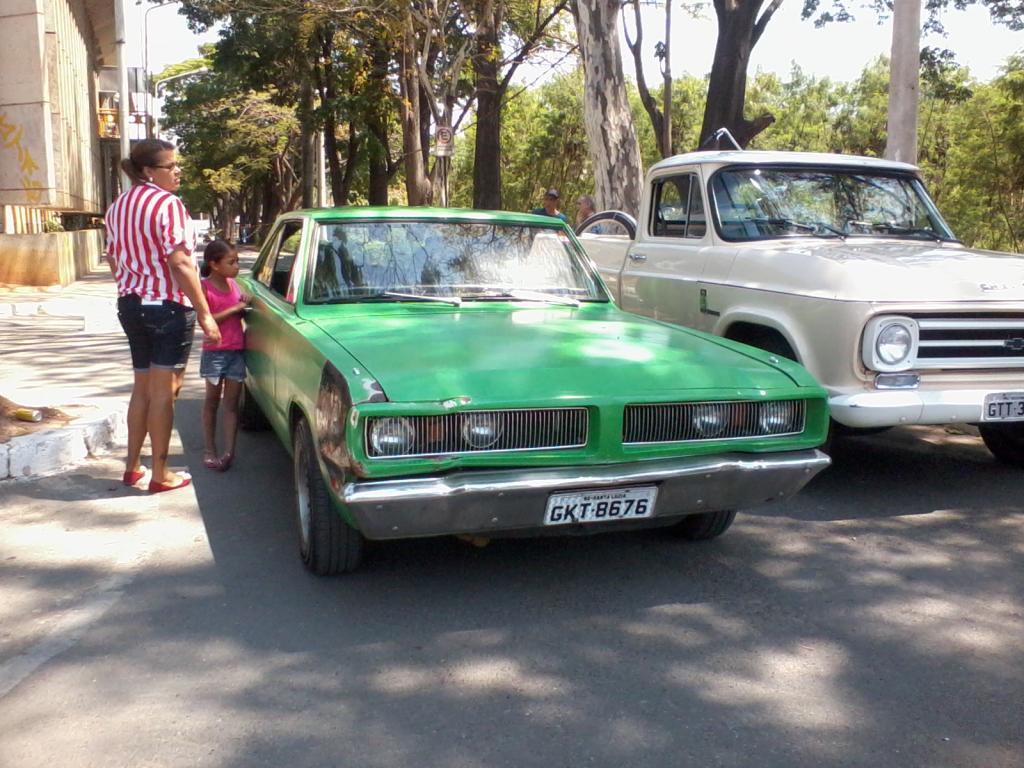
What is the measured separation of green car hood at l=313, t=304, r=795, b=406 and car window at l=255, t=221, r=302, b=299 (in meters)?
0.76

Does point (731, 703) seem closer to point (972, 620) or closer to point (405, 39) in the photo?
point (972, 620)

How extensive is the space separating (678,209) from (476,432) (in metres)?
3.99

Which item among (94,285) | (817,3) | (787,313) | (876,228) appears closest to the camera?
(787,313)

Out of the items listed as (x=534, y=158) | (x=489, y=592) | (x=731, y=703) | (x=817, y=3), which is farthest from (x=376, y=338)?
(x=534, y=158)

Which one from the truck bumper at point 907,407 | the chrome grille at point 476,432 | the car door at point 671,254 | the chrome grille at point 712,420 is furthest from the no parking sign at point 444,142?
the chrome grille at point 476,432

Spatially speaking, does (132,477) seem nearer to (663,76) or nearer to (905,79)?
(905,79)

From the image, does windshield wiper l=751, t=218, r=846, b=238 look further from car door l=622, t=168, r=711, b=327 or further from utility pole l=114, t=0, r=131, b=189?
utility pole l=114, t=0, r=131, b=189

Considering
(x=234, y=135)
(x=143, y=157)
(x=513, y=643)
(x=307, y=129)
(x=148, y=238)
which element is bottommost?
(x=513, y=643)

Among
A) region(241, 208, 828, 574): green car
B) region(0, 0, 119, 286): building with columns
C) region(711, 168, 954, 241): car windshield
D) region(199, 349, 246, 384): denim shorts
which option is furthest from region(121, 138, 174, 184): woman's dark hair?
region(0, 0, 119, 286): building with columns

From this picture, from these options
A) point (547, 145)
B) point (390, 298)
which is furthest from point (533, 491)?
point (547, 145)

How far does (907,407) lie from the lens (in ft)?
17.4

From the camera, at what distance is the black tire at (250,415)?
7.03m

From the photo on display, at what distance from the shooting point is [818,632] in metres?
3.94

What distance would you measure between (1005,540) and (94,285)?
18.7 metres
